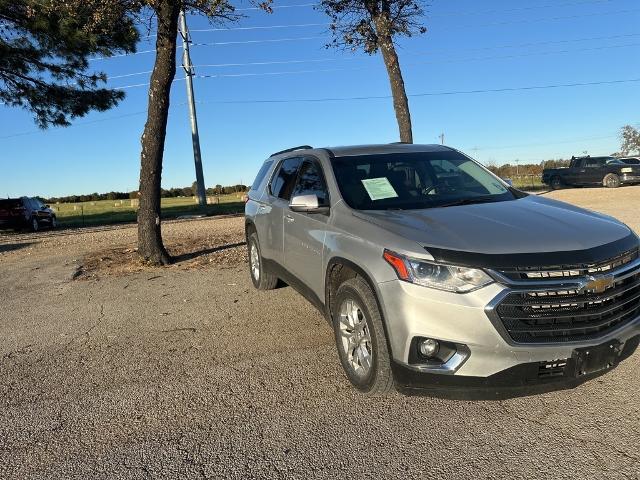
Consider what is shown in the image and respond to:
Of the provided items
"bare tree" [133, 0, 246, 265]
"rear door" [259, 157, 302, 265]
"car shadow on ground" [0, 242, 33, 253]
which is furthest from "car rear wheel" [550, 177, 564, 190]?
"rear door" [259, 157, 302, 265]

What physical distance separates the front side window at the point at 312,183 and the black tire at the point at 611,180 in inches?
1016

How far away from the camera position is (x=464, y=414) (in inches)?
134

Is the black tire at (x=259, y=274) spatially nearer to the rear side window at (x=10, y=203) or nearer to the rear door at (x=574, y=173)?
the rear side window at (x=10, y=203)

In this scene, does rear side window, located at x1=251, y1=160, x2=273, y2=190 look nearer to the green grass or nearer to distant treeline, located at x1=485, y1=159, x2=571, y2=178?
the green grass

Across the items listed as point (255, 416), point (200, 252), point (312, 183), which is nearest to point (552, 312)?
point (255, 416)

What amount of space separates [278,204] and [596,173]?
2612 cm

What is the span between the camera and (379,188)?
4371 millimetres

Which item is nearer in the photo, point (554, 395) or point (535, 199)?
point (554, 395)

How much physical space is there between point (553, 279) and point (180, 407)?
259 centimetres

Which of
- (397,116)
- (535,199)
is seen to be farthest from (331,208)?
(397,116)

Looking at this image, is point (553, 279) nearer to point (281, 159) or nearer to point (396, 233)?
point (396, 233)

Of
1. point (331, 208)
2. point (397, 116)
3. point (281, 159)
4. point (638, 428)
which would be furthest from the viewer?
point (397, 116)

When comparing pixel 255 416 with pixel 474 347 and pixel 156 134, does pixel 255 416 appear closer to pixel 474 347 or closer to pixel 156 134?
pixel 474 347

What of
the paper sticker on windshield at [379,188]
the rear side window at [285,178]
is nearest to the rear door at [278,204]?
the rear side window at [285,178]
